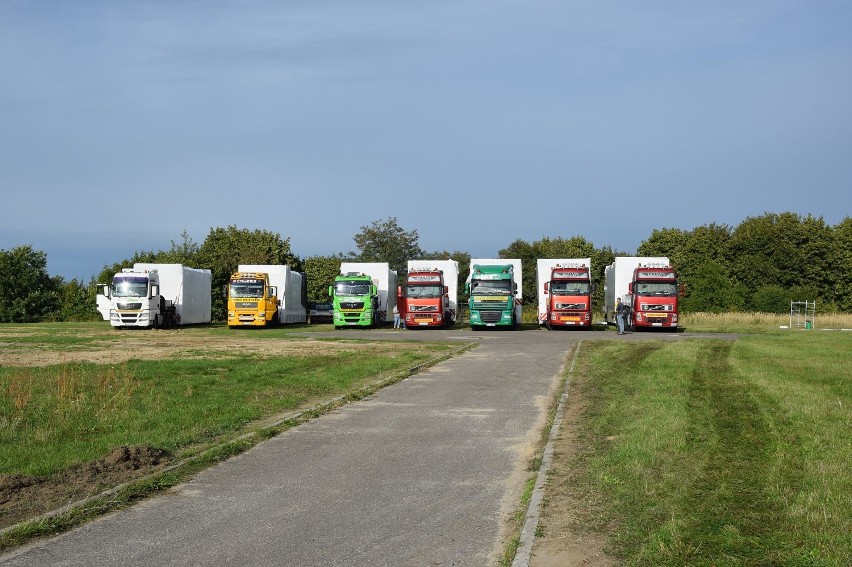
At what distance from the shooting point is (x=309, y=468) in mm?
9344

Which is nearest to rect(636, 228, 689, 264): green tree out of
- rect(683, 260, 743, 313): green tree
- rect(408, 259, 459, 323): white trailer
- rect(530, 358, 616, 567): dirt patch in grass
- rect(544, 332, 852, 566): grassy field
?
rect(683, 260, 743, 313): green tree

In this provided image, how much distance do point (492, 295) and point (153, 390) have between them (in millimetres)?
27767

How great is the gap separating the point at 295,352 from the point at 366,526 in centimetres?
1928

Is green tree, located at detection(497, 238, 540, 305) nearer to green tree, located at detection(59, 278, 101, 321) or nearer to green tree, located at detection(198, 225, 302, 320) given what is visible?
green tree, located at detection(198, 225, 302, 320)

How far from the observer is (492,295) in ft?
137

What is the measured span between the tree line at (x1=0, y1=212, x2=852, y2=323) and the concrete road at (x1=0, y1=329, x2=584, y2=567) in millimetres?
47016

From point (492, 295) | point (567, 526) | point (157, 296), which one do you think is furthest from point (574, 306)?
point (567, 526)

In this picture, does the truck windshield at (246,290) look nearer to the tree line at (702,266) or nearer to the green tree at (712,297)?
the tree line at (702,266)

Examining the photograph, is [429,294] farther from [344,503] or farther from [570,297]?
[344,503]

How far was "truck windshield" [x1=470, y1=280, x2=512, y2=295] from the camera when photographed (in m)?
42.0

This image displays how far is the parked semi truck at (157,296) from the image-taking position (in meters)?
43.2

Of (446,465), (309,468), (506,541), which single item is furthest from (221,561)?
(446,465)

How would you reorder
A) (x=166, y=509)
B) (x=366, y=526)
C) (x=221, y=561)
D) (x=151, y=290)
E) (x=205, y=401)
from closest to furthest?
(x=221, y=561) < (x=366, y=526) < (x=166, y=509) < (x=205, y=401) < (x=151, y=290)

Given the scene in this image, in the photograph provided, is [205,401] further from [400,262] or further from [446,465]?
[400,262]
